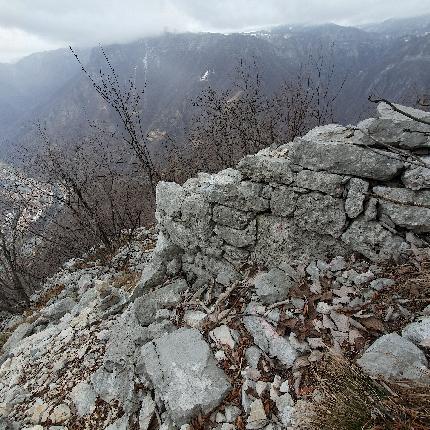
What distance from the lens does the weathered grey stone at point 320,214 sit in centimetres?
444

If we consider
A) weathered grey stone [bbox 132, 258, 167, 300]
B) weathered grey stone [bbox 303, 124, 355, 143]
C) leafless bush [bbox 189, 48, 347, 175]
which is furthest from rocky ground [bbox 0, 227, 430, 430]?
leafless bush [bbox 189, 48, 347, 175]

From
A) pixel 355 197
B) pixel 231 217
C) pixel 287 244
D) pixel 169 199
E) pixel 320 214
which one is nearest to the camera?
pixel 355 197

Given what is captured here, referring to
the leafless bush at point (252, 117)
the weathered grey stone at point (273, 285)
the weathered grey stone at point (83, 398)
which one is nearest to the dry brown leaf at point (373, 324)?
the weathered grey stone at point (273, 285)

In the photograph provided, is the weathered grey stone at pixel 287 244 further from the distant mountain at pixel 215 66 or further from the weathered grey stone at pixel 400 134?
the distant mountain at pixel 215 66

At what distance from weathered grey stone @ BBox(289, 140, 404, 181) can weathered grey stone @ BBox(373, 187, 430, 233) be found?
21 cm

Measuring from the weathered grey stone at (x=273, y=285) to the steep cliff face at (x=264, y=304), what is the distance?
0.06 ft

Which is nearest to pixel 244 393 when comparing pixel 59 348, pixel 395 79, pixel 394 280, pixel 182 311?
pixel 182 311

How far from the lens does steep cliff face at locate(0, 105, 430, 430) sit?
3.53 m

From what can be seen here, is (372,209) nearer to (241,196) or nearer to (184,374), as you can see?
(241,196)

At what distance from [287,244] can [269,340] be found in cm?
144

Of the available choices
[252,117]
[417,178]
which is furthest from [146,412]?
[252,117]

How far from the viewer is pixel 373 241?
4.28 meters

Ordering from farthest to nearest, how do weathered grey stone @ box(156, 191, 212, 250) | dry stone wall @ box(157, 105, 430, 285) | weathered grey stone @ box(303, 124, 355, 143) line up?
weathered grey stone @ box(156, 191, 212, 250) → weathered grey stone @ box(303, 124, 355, 143) → dry stone wall @ box(157, 105, 430, 285)

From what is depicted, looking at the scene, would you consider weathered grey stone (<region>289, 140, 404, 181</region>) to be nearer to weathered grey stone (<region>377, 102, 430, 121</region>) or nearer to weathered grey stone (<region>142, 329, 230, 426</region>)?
weathered grey stone (<region>377, 102, 430, 121</region>)
